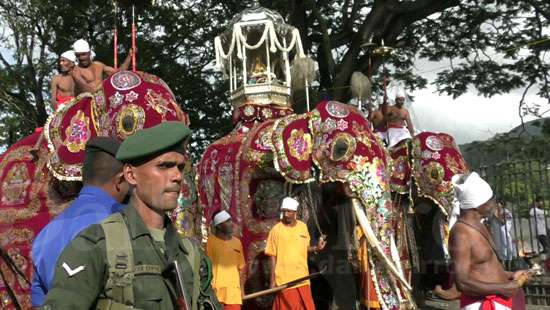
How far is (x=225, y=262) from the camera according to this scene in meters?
7.39

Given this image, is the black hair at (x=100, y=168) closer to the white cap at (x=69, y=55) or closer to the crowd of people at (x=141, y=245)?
the crowd of people at (x=141, y=245)

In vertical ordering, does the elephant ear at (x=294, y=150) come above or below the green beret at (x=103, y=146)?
above

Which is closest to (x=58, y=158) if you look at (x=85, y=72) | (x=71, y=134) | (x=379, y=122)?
(x=71, y=134)

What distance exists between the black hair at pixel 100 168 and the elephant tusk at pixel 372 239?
4.80m

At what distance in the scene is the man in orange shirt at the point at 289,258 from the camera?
766 centimetres

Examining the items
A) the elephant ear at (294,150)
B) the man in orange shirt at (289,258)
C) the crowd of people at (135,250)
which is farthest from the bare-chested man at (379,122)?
the crowd of people at (135,250)

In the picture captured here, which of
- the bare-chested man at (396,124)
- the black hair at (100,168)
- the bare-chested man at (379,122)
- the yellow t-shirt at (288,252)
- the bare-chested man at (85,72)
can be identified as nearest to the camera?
the black hair at (100,168)

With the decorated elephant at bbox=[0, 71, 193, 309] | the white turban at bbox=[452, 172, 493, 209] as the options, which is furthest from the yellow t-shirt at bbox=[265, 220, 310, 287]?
the white turban at bbox=[452, 172, 493, 209]

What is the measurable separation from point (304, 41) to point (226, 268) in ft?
25.5

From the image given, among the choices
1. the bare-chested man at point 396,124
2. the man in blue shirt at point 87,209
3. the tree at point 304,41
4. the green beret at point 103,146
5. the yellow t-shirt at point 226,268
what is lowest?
the yellow t-shirt at point 226,268

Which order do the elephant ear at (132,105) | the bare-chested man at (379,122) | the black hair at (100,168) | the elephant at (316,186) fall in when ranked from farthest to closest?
the bare-chested man at (379,122)
the elephant at (316,186)
the elephant ear at (132,105)
the black hair at (100,168)

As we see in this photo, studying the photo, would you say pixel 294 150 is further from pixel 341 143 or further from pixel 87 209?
pixel 87 209

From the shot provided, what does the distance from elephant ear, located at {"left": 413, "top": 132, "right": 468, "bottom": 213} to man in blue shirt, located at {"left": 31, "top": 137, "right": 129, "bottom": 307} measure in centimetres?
658

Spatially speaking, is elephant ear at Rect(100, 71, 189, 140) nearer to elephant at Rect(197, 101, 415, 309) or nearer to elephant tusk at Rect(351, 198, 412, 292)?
elephant at Rect(197, 101, 415, 309)
